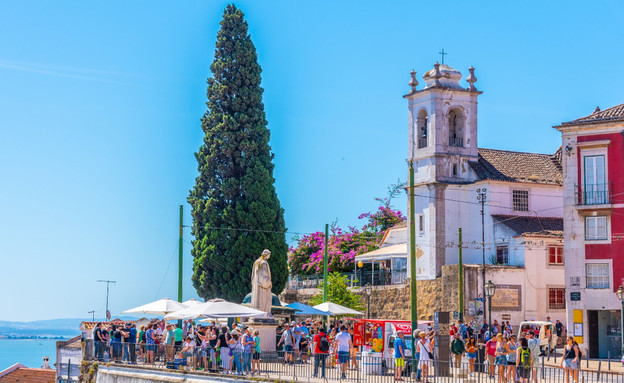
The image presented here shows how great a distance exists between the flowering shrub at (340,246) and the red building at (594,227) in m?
27.3

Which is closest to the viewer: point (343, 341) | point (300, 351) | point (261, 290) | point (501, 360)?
point (501, 360)

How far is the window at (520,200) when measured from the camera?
182 feet

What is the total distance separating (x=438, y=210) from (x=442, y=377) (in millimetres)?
29688

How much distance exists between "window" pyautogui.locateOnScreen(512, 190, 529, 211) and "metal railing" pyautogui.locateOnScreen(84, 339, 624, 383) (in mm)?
24826

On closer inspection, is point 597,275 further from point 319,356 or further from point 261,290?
point 319,356

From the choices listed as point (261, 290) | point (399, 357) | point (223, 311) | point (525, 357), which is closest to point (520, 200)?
point (261, 290)

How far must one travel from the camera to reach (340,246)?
238 ft

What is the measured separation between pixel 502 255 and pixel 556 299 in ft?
12.3

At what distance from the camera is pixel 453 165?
56469 millimetres

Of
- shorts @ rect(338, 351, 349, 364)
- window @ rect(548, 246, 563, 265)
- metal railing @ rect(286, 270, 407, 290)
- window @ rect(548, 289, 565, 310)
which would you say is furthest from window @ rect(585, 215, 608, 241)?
shorts @ rect(338, 351, 349, 364)

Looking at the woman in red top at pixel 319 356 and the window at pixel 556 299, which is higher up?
the window at pixel 556 299

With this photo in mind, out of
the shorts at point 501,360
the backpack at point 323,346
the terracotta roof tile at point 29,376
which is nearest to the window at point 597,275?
the shorts at point 501,360

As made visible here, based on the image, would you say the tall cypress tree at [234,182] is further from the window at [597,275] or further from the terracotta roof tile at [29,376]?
the window at [597,275]

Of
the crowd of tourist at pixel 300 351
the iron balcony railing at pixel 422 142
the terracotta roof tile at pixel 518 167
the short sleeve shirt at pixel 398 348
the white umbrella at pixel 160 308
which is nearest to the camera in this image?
the crowd of tourist at pixel 300 351
